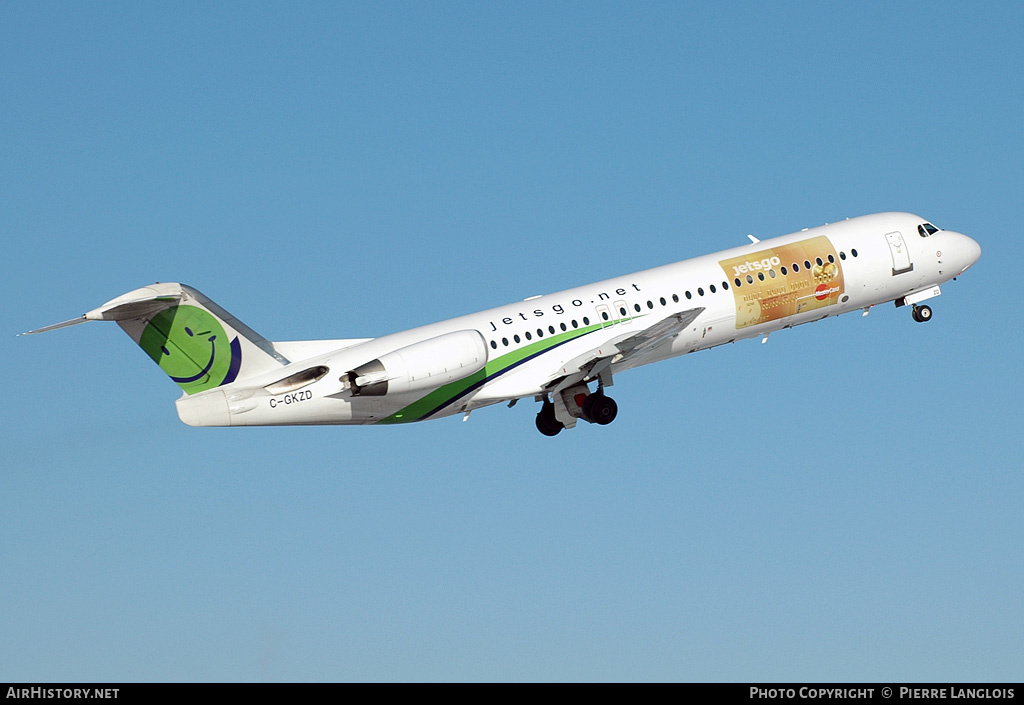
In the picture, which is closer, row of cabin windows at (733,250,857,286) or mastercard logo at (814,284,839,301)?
row of cabin windows at (733,250,857,286)

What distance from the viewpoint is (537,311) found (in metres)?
31.7

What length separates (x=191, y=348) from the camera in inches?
1137

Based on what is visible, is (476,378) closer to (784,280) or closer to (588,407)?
(588,407)

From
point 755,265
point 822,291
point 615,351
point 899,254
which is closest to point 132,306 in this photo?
point 615,351

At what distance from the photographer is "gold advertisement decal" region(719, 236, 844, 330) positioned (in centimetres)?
3366

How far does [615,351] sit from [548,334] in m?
1.62

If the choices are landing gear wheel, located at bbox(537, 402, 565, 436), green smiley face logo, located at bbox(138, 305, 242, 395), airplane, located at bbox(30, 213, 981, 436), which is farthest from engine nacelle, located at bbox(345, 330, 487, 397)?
landing gear wheel, located at bbox(537, 402, 565, 436)

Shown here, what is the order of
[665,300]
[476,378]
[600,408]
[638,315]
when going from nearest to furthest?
[476,378] < [638,315] < [600,408] < [665,300]

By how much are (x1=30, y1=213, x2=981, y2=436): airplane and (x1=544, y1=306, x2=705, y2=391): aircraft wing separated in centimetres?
4

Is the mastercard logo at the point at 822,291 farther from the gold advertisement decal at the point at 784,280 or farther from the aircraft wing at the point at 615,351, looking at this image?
the aircraft wing at the point at 615,351

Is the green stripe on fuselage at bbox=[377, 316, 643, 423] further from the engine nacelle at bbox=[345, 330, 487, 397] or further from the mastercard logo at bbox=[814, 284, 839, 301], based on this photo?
the mastercard logo at bbox=[814, 284, 839, 301]
